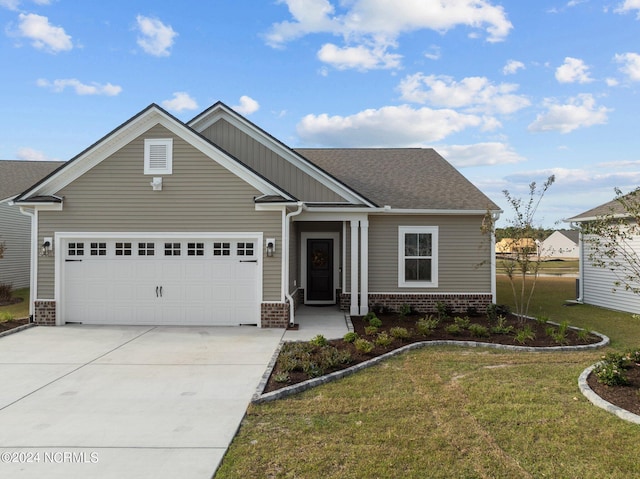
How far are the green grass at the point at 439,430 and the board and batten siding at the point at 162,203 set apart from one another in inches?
204

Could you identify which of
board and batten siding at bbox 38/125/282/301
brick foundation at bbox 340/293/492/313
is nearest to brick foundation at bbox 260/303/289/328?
board and batten siding at bbox 38/125/282/301

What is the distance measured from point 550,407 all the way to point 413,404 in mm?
1683

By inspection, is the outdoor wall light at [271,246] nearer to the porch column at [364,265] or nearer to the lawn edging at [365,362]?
the lawn edging at [365,362]

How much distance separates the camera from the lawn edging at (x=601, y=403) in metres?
4.96

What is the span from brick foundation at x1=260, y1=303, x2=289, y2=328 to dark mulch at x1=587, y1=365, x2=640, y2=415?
6397mm

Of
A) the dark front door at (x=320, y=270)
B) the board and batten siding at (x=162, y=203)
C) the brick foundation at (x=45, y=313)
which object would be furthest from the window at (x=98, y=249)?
the dark front door at (x=320, y=270)

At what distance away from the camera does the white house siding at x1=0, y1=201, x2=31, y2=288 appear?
18.7m

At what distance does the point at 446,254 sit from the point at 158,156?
8426mm

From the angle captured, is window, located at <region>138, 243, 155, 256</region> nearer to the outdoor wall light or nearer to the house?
the house

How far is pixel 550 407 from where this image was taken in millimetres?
5355

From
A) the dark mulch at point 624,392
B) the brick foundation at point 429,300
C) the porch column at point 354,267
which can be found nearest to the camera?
the dark mulch at point 624,392

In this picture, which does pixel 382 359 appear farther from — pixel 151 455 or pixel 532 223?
pixel 532 223

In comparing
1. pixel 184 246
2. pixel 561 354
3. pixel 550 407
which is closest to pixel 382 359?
pixel 550 407

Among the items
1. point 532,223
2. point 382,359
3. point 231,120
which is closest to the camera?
point 382,359
